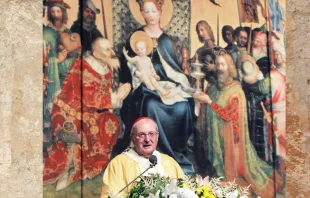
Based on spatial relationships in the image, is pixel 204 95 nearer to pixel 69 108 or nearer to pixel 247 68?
pixel 247 68

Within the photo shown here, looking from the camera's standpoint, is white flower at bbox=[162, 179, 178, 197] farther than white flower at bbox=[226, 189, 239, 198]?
No

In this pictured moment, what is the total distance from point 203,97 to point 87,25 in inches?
58.7

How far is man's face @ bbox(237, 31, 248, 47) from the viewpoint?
478 inches

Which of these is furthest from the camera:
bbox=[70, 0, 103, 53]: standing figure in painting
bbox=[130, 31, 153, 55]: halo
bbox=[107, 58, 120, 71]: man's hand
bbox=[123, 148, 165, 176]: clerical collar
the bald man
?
bbox=[130, 31, 153, 55]: halo

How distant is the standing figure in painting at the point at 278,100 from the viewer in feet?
39.9

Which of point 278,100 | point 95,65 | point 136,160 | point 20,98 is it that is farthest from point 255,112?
point 136,160

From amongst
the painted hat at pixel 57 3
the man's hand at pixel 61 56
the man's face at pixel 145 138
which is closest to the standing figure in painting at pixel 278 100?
the man's hand at pixel 61 56

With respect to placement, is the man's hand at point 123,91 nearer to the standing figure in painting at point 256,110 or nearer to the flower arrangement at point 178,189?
the standing figure in painting at point 256,110

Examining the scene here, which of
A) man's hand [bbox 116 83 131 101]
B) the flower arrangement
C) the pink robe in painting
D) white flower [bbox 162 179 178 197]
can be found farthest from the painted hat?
white flower [bbox 162 179 178 197]

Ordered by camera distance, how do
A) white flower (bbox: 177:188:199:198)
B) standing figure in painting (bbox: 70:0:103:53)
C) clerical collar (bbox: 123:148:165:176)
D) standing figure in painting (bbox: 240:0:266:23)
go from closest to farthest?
white flower (bbox: 177:188:199:198), clerical collar (bbox: 123:148:165:176), standing figure in painting (bbox: 70:0:103:53), standing figure in painting (bbox: 240:0:266:23)

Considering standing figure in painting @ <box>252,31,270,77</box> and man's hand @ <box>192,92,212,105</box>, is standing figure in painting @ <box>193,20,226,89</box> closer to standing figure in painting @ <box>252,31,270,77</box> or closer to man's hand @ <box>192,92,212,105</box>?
man's hand @ <box>192,92,212,105</box>

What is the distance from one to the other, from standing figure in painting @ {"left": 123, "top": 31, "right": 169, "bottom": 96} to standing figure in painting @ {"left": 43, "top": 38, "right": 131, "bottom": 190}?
0.21 meters

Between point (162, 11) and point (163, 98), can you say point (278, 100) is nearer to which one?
point (163, 98)

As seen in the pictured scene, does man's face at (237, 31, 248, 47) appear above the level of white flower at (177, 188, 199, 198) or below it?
above
